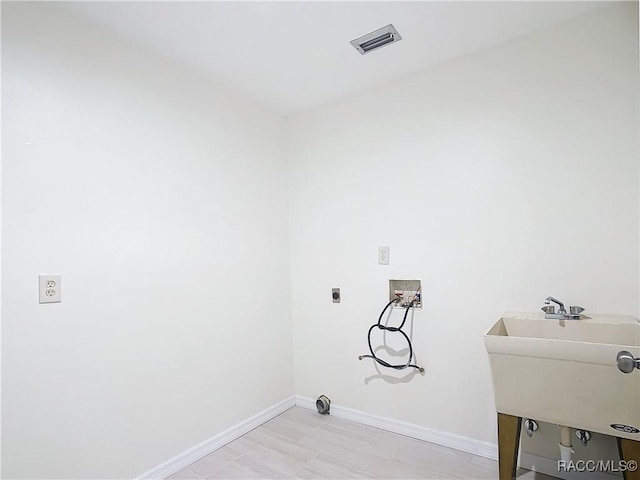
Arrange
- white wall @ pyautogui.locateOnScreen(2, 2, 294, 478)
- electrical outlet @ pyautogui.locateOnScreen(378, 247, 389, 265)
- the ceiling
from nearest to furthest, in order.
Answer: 1. white wall @ pyautogui.locateOnScreen(2, 2, 294, 478)
2. the ceiling
3. electrical outlet @ pyautogui.locateOnScreen(378, 247, 389, 265)

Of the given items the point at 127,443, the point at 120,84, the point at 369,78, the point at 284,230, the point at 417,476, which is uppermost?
the point at 369,78

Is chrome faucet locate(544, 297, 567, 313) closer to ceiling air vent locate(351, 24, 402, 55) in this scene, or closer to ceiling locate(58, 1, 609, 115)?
ceiling locate(58, 1, 609, 115)

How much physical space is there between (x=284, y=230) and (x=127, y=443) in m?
1.74

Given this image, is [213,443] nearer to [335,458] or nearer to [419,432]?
[335,458]

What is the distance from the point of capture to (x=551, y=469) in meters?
1.94

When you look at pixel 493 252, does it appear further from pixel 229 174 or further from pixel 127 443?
pixel 127 443

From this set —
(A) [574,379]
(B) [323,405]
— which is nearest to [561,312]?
(A) [574,379]

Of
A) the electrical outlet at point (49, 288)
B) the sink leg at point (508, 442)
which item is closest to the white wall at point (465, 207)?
the sink leg at point (508, 442)

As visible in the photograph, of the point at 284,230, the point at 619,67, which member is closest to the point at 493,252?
the point at 619,67

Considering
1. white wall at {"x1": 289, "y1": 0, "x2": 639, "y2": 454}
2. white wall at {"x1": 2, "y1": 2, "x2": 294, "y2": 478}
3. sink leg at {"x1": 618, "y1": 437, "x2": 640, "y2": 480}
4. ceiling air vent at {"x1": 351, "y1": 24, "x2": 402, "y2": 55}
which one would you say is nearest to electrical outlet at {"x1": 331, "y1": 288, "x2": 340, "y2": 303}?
white wall at {"x1": 289, "y1": 0, "x2": 639, "y2": 454}

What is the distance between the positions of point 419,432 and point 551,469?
730 mm

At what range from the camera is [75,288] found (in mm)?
1753

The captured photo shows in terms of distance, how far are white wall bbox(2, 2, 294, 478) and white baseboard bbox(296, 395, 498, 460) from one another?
0.58 metres

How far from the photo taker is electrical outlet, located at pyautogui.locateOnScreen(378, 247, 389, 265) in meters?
2.56
